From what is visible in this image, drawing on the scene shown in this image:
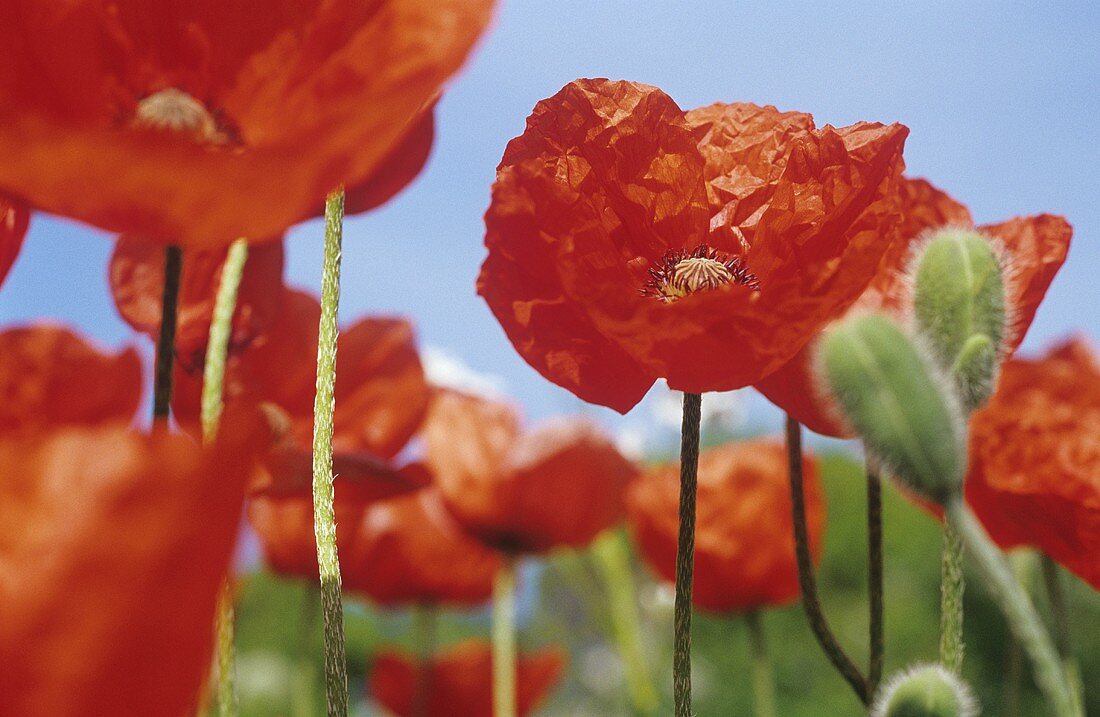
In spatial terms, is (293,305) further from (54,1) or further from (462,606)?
(462,606)

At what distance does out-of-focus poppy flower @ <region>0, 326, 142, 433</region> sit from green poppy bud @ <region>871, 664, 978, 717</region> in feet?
1.15

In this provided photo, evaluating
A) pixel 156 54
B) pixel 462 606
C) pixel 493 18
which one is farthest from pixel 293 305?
pixel 462 606

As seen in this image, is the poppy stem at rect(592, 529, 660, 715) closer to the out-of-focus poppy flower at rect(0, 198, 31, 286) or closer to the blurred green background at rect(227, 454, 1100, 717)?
the blurred green background at rect(227, 454, 1100, 717)

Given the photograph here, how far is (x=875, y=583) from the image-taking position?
0.52 metres

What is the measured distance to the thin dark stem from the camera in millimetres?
413

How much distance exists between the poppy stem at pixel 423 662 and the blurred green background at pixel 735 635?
0.10 meters

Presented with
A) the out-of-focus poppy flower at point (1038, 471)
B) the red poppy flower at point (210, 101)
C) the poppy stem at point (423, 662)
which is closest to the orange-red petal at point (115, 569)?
the red poppy flower at point (210, 101)

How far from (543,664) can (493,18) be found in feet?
3.40

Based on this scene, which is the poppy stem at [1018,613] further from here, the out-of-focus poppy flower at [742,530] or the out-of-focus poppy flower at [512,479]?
the out-of-focus poppy flower at [512,479]

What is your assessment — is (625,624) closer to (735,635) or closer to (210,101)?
(735,635)

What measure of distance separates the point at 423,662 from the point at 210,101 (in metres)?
0.81

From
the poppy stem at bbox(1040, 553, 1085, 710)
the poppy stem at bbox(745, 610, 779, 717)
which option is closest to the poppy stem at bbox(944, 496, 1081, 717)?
the poppy stem at bbox(1040, 553, 1085, 710)

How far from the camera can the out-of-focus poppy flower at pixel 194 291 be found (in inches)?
25.3

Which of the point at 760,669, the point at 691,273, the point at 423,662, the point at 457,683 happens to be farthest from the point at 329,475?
the point at 457,683
